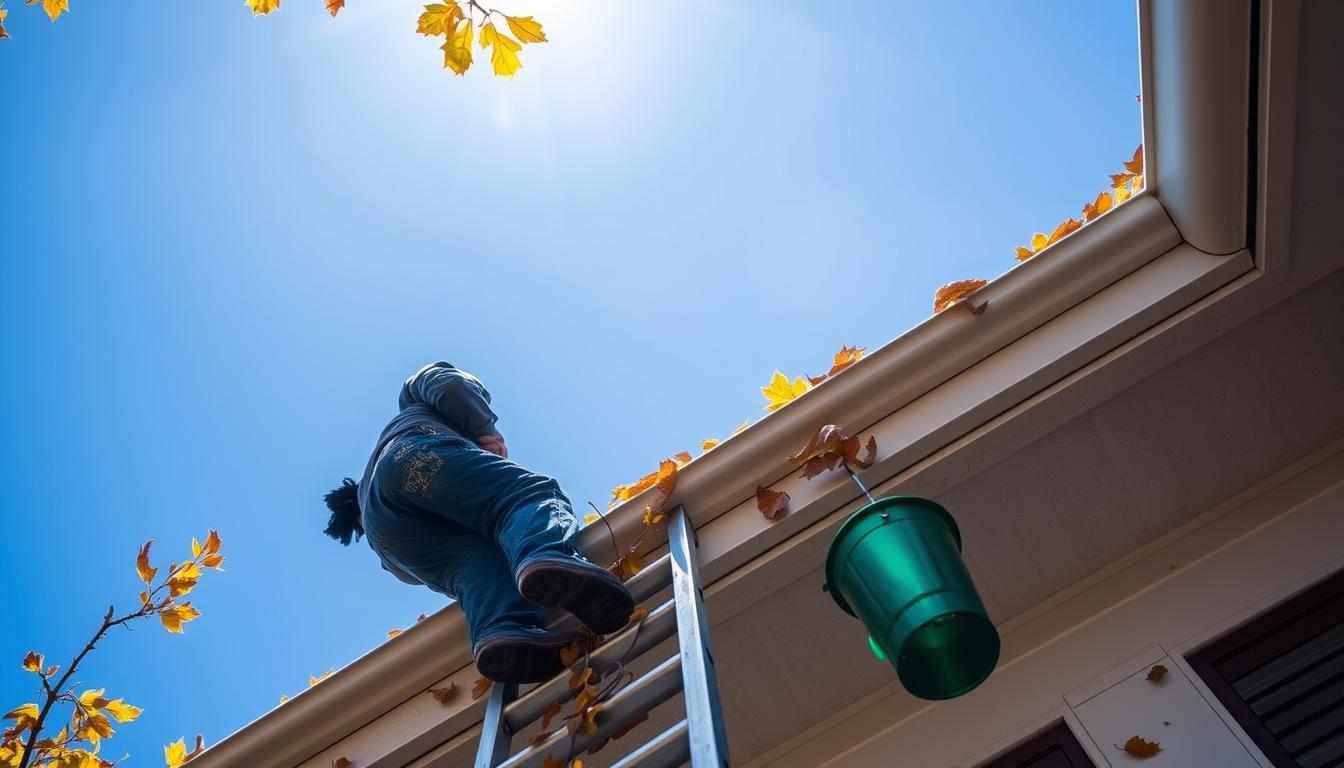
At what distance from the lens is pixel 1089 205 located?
246 cm

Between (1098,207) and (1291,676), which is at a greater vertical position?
(1098,207)

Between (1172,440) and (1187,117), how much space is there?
79 cm

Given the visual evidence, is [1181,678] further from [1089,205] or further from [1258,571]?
[1089,205]

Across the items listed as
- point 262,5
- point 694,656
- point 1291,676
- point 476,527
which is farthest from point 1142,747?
point 262,5

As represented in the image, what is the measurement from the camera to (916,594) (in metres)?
1.55

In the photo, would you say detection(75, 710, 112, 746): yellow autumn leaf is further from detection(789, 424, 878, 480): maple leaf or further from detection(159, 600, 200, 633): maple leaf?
detection(789, 424, 878, 480): maple leaf

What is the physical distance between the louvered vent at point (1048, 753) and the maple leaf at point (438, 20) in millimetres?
2066

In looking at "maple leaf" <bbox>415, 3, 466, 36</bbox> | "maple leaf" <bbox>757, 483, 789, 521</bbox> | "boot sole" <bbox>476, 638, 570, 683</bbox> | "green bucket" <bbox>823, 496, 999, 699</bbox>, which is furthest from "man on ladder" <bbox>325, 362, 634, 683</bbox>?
"maple leaf" <bbox>415, 3, 466, 36</bbox>

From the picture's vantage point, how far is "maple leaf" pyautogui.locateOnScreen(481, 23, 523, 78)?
2.06 m

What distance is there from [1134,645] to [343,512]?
2.21 meters

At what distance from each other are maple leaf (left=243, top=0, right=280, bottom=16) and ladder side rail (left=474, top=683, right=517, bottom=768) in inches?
62.0

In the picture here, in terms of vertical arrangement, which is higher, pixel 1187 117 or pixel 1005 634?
pixel 1187 117

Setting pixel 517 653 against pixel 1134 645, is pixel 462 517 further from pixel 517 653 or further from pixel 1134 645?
pixel 1134 645

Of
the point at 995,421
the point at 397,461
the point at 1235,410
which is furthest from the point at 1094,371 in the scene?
the point at 397,461
